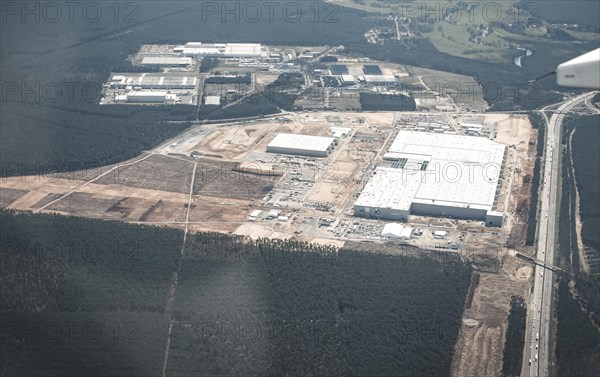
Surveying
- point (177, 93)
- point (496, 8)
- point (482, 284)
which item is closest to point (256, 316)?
point (482, 284)

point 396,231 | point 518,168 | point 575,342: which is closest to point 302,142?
point 518,168

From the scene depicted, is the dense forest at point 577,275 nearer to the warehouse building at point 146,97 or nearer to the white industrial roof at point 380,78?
the white industrial roof at point 380,78

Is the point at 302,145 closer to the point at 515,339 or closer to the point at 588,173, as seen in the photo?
the point at 588,173

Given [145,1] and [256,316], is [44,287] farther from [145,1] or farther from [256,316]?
[145,1]

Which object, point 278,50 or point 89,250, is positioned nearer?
point 89,250

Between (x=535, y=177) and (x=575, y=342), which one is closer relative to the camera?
(x=575, y=342)

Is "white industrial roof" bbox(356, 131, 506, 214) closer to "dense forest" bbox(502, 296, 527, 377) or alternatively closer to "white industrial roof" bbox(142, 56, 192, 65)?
"dense forest" bbox(502, 296, 527, 377)
